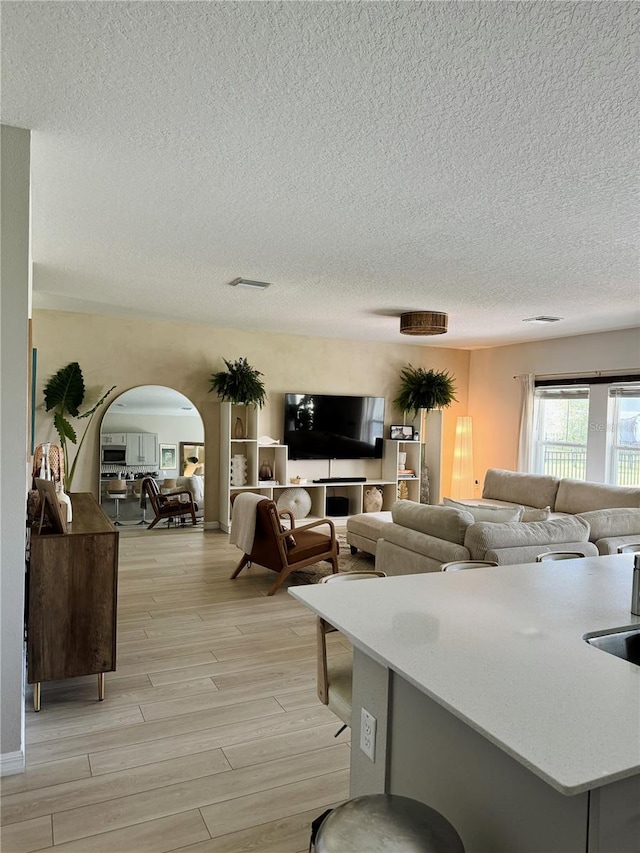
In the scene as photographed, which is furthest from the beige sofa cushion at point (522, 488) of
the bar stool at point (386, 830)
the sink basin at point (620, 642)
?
the bar stool at point (386, 830)

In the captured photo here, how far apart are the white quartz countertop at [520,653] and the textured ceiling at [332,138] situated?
1.72 meters

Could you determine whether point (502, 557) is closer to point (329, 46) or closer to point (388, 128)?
point (388, 128)

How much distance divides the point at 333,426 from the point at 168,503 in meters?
2.36

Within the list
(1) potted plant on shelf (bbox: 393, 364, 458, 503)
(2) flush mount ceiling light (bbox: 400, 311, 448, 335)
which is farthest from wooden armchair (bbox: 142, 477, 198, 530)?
(2) flush mount ceiling light (bbox: 400, 311, 448, 335)

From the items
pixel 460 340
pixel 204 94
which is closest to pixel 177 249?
pixel 204 94

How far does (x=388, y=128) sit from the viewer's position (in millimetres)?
2148

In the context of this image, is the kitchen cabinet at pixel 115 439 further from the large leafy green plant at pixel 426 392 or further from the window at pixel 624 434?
the window at pixel 624 434

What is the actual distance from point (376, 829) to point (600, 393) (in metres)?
6.50

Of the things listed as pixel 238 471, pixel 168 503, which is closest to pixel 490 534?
pixel 238 471

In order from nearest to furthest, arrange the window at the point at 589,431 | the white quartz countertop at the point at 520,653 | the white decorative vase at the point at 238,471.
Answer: the white quartz countertop at the point at 520,653 < the window at the point at 589,431 < the white decorative vase at the point at 238,471

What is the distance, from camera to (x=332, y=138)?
225cm

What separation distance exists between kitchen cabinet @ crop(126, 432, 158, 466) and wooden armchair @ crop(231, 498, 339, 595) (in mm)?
2232

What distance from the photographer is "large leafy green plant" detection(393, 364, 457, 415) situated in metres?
7.84

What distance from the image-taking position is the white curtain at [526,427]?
299 inches
